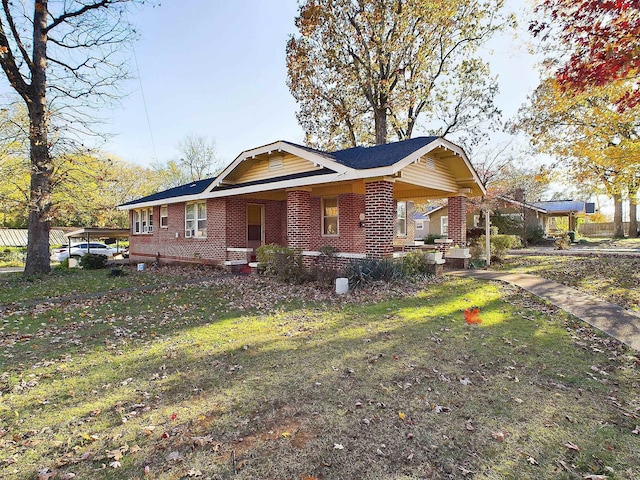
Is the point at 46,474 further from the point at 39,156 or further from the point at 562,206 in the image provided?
the point at 562,206

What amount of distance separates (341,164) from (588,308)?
708cm

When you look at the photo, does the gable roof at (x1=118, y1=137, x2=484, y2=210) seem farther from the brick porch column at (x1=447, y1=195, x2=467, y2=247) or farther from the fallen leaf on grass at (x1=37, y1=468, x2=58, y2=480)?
the fallen leaf on grass at (x1=37, y1=468, x2=58, y2=480)

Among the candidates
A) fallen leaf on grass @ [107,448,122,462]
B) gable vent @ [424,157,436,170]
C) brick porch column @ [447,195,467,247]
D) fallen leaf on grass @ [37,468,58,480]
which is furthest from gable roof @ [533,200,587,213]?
fallen leaf on grass @ [37,468,58,480]

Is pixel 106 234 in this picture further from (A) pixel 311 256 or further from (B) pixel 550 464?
(B) pixel 550 464

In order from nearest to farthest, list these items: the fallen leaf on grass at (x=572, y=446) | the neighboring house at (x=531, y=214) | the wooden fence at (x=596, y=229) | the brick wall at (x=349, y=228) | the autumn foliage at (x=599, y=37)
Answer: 1. the fallen leaf on grass at (x=572, y=446)
2. the autumn foliage at (x=599, y=37)
3. the brick wall at (x=349, y=228)
4. the neighboring house at (x=531, y=214)
5. the wooden fence at (x=596, y=229)

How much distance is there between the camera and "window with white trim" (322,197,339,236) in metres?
14.4

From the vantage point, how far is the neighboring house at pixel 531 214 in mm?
29470

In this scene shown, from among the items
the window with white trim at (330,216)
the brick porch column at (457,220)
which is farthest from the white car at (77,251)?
Result: the brick porch column at (457,220)

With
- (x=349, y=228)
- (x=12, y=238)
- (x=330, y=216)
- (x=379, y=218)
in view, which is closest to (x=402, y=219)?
(x=330, y=216)

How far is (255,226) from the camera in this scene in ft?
55.2

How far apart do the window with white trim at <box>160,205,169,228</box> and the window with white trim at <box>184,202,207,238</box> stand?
6.90 ft

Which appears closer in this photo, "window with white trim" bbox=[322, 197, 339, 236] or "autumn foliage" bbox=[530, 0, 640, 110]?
"autumn foliage" bbox=[530, 0, 640, 110]

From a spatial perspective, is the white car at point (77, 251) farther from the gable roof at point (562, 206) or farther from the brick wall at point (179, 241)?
the gable roof at point (562, 206)

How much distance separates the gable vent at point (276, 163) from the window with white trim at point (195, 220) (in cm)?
443
